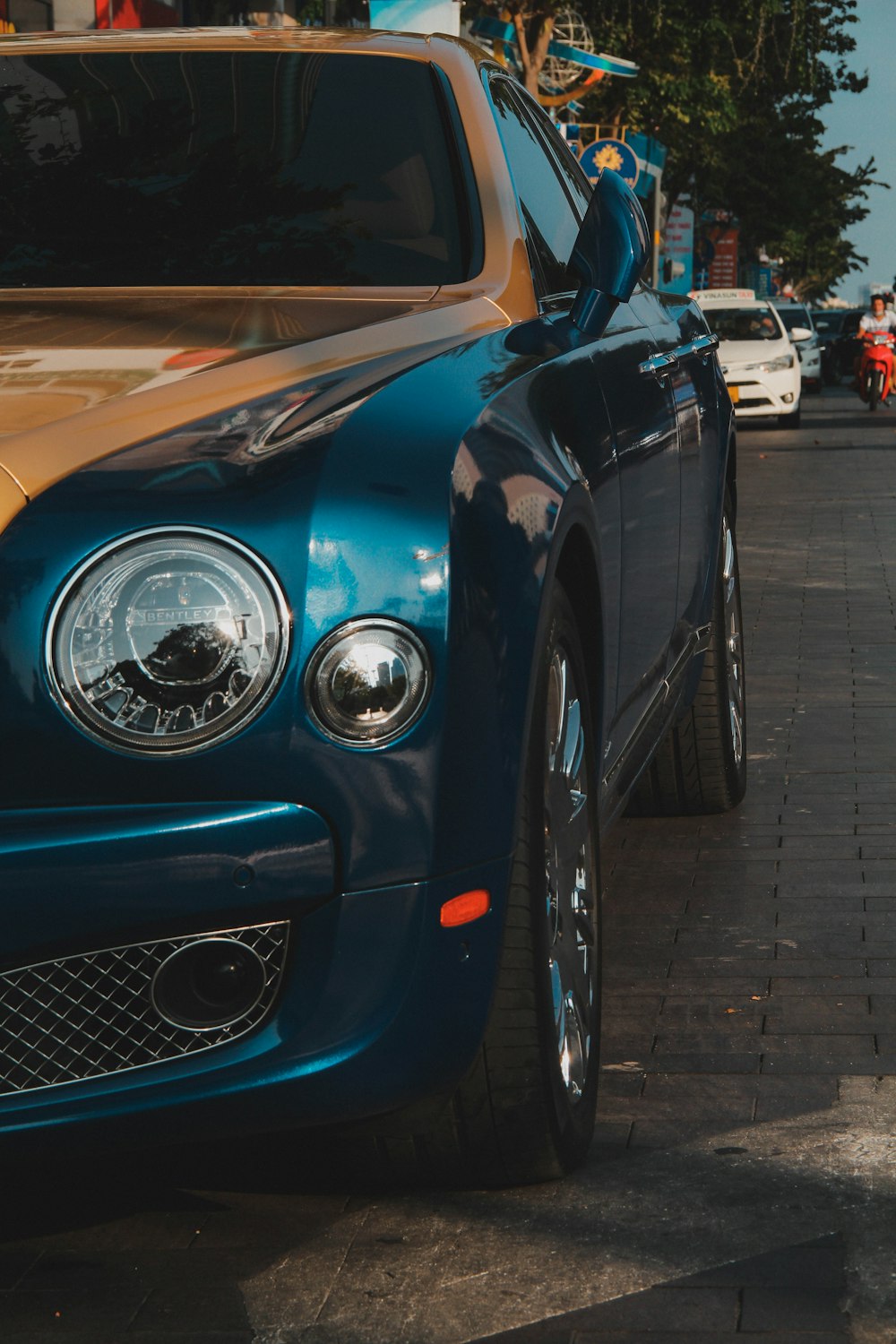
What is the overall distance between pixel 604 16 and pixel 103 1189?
28.5 m

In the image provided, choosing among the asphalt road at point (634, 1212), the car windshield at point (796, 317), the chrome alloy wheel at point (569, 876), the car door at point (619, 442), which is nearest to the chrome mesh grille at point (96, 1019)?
the asphalt road at point (634, 1212)

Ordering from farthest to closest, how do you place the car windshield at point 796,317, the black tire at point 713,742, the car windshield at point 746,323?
the car windshield at point 796,317
the car windshield at point 746,323
the black tire at point 713,742

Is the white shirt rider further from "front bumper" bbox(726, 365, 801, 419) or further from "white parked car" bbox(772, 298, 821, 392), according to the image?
"white parked car" bbox(772, 298, 821, 392)

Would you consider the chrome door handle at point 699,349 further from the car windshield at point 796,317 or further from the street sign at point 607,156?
the car windshield at point 796,317

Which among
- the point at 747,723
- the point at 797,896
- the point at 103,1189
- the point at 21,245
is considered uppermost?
the point at 21,245

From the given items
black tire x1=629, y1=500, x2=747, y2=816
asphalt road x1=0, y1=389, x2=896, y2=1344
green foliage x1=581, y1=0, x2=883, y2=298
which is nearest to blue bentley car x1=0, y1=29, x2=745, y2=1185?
asphalt road x1=0, y1=389, x2=896, y2=1344

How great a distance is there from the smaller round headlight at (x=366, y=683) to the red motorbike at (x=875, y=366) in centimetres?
2749

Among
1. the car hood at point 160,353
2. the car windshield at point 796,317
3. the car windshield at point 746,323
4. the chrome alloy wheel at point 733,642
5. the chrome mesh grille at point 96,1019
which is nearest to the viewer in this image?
the chrome mesh grille at point 96,1019

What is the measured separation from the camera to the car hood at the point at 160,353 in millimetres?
2701

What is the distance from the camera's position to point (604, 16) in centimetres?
2977

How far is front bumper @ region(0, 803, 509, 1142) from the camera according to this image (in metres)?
2.46

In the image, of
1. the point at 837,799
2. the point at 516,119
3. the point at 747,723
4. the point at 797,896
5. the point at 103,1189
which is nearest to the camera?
the point at 103,1189

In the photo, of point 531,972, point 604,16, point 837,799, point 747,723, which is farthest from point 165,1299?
point 604,16

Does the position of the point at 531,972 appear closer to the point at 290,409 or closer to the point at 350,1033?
the point at 350,1033
